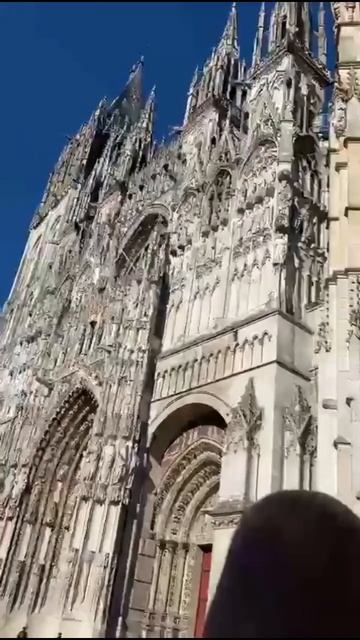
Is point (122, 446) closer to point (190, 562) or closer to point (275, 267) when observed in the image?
point (190, 562)

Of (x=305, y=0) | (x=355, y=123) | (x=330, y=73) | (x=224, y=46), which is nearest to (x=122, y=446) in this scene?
(x=355, y=123)

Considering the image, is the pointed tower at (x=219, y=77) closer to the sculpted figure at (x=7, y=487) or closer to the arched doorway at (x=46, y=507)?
the arched doorway at (x=46, y=507)

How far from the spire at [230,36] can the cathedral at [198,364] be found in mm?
1171

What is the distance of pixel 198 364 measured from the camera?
14.5 metres

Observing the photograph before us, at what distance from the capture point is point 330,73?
18.8 metres

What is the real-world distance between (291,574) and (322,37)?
1840 centimetres

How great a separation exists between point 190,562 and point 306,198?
915 centimetres

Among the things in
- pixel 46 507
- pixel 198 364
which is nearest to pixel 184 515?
pixel 198 364

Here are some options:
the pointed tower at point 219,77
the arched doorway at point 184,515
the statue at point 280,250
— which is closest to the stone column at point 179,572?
the arched doorway at point 184,515

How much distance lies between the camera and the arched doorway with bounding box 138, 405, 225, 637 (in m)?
13.3

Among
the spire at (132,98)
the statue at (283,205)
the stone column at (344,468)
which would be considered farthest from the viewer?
the spire at (132,98)

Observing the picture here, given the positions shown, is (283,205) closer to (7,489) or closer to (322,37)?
(322,37)

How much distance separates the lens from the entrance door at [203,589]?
42.7 ft

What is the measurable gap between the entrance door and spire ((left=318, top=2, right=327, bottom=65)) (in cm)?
1448
